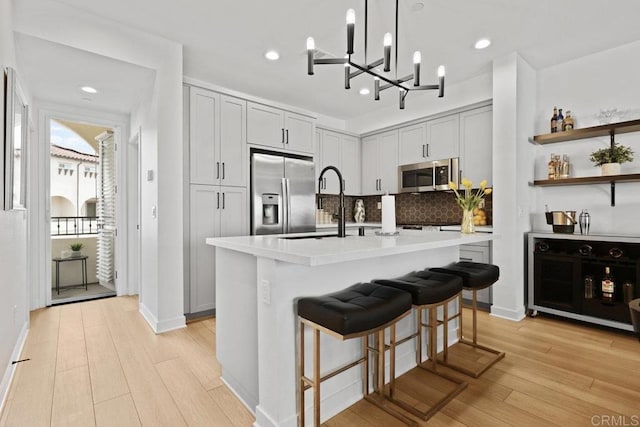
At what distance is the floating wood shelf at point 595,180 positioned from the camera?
290 centimetres

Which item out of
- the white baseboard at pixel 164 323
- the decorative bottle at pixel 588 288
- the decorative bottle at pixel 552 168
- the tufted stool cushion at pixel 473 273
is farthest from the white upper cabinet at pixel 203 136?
the decorative bottle at pixel 588 288

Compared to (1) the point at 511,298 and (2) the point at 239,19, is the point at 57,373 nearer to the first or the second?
(2) the point at 239,19

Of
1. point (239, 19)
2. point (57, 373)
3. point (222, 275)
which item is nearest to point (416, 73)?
point (239, 19)

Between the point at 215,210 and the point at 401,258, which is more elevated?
the point at 215,210

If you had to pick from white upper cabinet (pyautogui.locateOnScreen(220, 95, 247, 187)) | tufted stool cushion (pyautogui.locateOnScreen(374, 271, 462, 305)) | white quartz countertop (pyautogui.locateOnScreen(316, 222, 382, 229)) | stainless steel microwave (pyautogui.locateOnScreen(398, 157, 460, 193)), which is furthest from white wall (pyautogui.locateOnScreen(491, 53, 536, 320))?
white upper cabinet (pyautogui.locateOnScreen(220, 95, 247, 187))

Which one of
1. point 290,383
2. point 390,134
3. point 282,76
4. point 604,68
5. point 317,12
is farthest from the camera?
point 390,134

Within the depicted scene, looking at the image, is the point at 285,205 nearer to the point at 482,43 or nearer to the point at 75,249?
the point at 482,43

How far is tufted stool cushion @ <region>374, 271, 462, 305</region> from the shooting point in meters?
1.77

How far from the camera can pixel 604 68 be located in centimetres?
320

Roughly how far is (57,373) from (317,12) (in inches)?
130

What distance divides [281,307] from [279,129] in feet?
9.85

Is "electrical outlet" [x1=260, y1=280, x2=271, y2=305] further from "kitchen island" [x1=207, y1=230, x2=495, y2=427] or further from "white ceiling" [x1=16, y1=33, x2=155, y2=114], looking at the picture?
"white ceiling" [x1=16, y1=33, x2=155, y2=114]

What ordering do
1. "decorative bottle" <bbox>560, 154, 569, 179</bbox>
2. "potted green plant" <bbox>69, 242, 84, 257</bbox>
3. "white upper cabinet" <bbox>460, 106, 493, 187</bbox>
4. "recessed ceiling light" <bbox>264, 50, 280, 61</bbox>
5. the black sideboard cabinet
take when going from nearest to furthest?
the black sideboard cabinet → "recessed ceiling light" <bbox>264, 50, 280, 61</bbox> → "decorative bottle" <bbox>560, 154, 569, 179</bbox> → "white upper cabinet" <bbox>460, 106, 493, 187</bbox> → "potted green plant" <bbox>69, 242, 84, 257</bbox>

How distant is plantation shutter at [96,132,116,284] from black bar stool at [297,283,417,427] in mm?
3926
